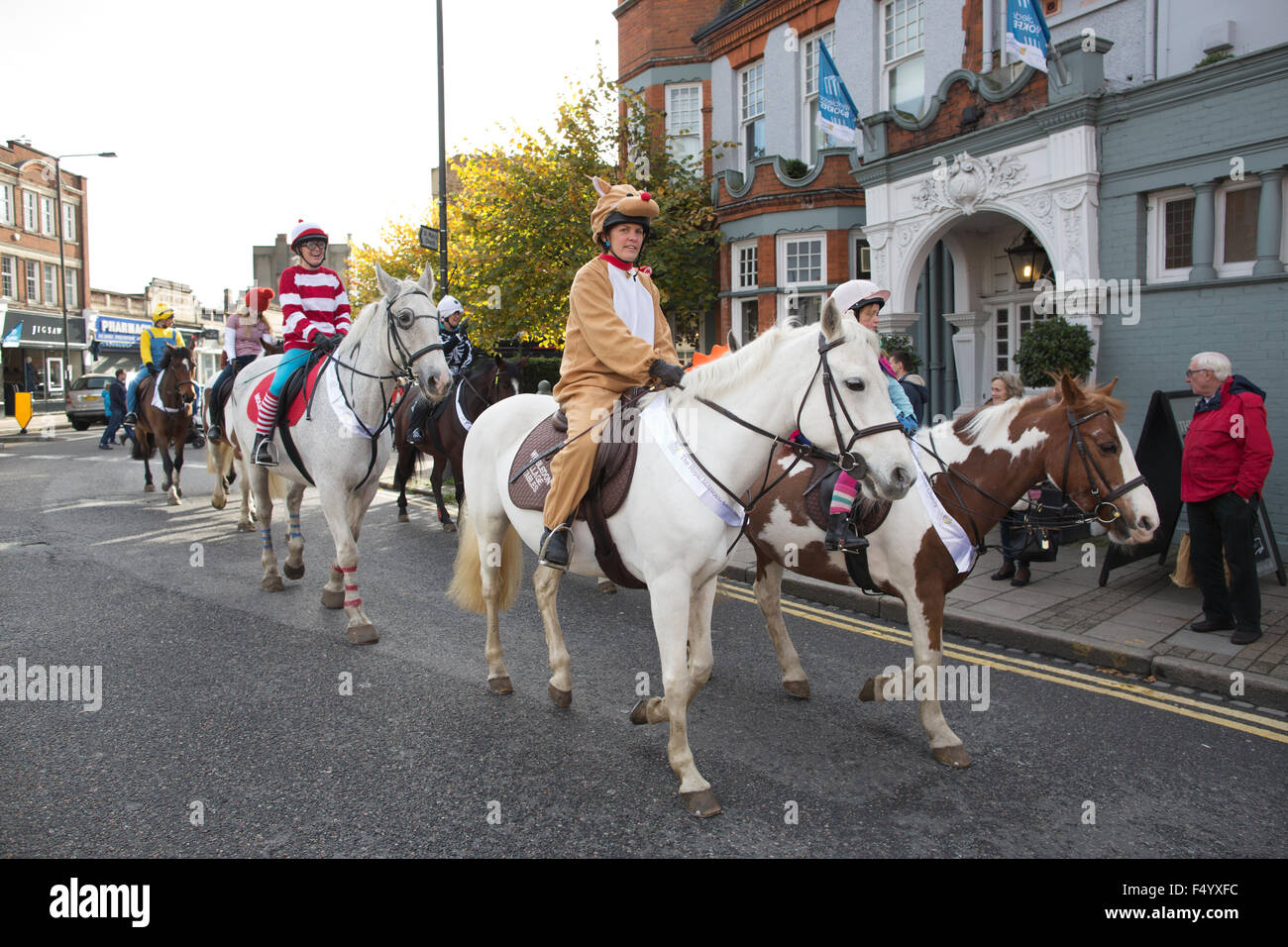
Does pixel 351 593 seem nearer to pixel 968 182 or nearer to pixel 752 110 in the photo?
pixel 968 182

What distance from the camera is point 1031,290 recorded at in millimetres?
12508

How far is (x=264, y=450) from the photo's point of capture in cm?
689

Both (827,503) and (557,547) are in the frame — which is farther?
(827,503)

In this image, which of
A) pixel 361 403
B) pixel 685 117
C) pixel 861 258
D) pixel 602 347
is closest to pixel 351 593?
pixel 361 403

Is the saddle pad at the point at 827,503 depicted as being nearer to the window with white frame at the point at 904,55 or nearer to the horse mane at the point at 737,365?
the horse mane at the point at 737,365

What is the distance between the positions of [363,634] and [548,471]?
243 centimetres

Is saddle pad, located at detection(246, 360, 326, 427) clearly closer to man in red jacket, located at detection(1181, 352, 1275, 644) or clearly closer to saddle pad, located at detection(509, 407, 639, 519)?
saddle pad, located at detection(509, 407, 639, 519)

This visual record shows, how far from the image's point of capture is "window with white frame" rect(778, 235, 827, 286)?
53.3 feet

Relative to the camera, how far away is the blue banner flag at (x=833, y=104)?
13078 millimetres

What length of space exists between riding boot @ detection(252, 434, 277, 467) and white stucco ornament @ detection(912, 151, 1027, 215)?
968 centimetres

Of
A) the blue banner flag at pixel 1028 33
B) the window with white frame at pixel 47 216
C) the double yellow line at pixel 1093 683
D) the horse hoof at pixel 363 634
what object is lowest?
the double yellow line at pixel 1093 683

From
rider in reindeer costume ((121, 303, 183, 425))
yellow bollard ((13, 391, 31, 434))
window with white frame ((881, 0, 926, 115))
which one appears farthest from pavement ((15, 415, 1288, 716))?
yellow bollard ((13, 391, 31, 434))

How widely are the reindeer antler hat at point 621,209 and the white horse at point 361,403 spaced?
Answer: 6.86ft
